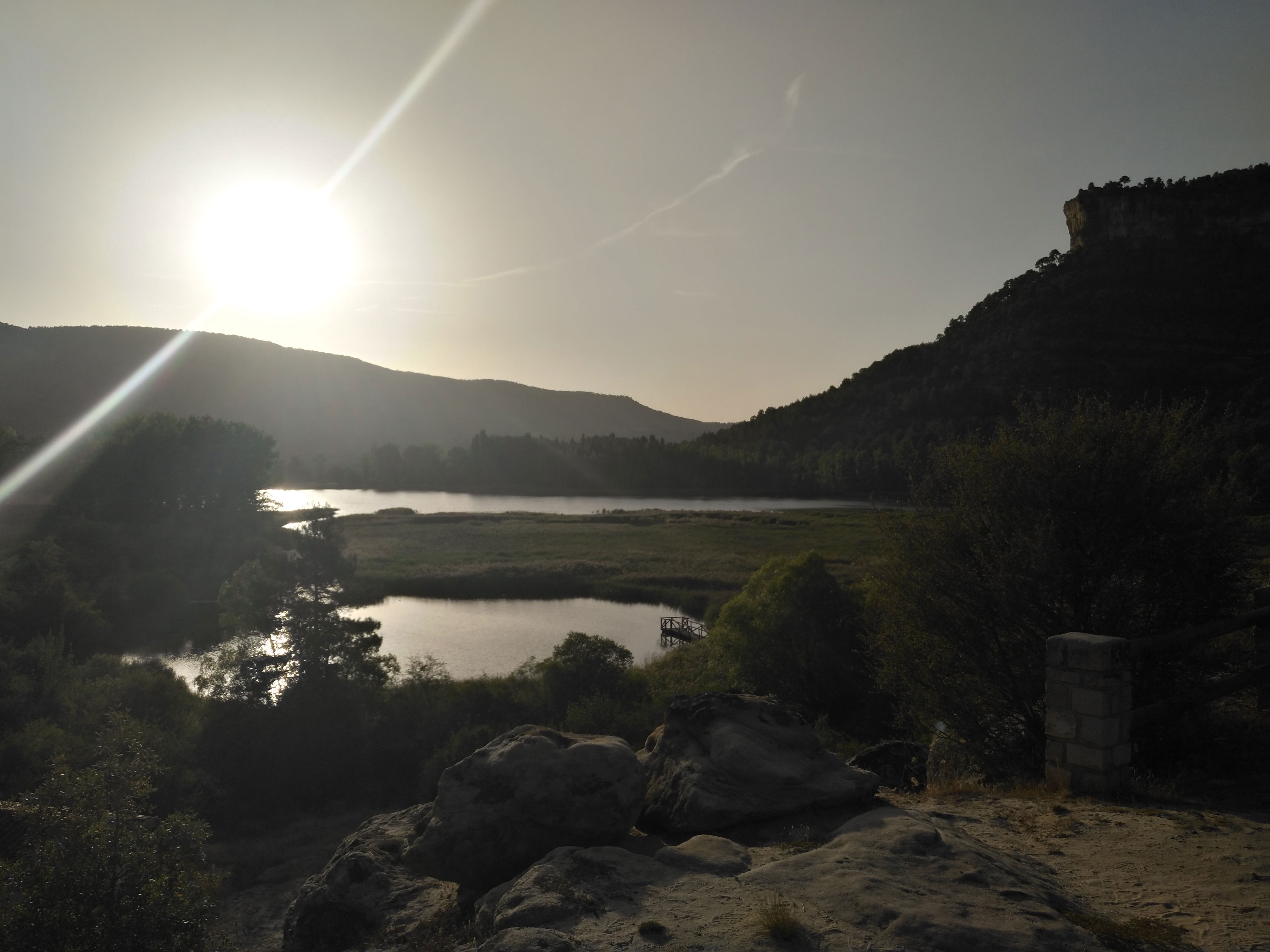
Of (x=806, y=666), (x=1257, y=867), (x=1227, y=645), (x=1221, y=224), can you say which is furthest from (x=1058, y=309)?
(x=1257, y=867)

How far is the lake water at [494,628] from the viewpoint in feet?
107

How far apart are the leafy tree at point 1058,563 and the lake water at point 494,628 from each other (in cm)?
2200

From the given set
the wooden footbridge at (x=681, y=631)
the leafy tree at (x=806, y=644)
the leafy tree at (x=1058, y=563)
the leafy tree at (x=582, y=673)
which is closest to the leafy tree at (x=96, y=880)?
the leafy tree at (x=1058, y=563)

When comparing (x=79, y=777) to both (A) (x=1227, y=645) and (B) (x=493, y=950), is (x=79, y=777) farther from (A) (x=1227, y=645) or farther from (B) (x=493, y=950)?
(A) (x=1227, y=645)

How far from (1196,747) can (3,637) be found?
3333cm

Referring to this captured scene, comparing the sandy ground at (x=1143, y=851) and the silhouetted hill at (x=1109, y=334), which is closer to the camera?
the sandy ground at (x=1143, y=851)

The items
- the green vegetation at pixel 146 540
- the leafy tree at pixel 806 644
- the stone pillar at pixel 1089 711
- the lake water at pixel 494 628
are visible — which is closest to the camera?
the stone pillar at pixel 1089 711

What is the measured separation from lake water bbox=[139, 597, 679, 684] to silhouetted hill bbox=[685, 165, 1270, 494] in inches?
1127

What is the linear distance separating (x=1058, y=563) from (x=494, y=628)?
1247 inches

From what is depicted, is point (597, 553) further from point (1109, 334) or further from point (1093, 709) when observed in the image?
point (1109, 334)

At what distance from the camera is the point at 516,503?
112 metres

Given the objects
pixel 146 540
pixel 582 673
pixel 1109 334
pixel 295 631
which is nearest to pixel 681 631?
pixel 582 673

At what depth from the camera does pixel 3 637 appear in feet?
85.2

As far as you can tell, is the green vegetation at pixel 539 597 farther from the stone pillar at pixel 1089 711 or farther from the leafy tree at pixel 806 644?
the stone pillar at pixel 1089 711
